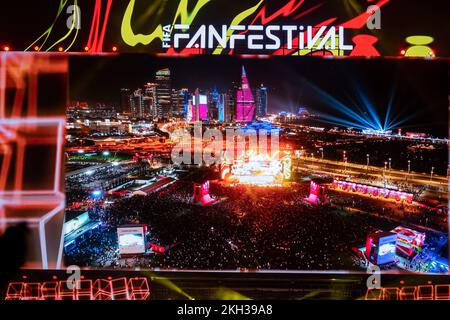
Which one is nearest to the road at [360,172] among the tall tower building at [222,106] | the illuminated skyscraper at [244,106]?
the illuminated skyscraper at [244,106]

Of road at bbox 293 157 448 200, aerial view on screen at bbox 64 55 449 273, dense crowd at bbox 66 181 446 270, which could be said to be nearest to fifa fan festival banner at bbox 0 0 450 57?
aerial view on screen at bbox 64 55 449 273

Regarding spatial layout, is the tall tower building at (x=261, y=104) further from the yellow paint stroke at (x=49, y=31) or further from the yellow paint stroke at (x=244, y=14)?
the yellow paint stroke at (x=49, y=31)

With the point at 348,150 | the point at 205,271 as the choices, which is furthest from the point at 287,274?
the point at 348,150

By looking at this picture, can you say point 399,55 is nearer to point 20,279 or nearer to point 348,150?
point 348,150

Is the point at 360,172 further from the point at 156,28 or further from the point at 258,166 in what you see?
the point at 156,28

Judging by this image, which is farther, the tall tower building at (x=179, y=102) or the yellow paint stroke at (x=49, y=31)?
the tall tower building at (x=179, y=102)
